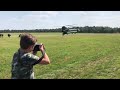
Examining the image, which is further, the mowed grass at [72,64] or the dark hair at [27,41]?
the mowed grass at [72,64]

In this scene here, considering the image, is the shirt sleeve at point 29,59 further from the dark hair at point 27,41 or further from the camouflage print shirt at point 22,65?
the dark hair at point 27,41

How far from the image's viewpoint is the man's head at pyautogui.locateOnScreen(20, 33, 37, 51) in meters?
3.59

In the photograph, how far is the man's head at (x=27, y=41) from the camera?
3.59 meters

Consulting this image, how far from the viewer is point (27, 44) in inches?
142

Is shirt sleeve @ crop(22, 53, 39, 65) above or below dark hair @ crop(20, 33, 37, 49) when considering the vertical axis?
below

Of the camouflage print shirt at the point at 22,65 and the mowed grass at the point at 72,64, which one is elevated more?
the camouflage print shirt at the point at 22,65

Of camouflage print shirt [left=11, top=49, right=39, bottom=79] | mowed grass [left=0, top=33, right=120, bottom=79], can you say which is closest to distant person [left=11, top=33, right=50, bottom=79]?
camouflage print shirt [left=11, top=49, right=39, bottom=79]

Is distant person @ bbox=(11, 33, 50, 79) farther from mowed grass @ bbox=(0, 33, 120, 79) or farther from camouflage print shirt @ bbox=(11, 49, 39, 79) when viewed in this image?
mowed grass @ bbox=(0, 33, 120, 79)

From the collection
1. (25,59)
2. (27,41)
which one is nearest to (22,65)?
(25,59)

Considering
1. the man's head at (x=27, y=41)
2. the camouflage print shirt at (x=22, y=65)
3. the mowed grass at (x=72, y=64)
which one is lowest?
the mowed grass at (x=72, y=64)

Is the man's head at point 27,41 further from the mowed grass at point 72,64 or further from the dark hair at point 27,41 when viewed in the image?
the mowed grass at point 72,64

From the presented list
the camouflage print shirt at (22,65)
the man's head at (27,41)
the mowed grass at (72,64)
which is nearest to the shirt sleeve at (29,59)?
the camouflage print shirt at (22,65)
